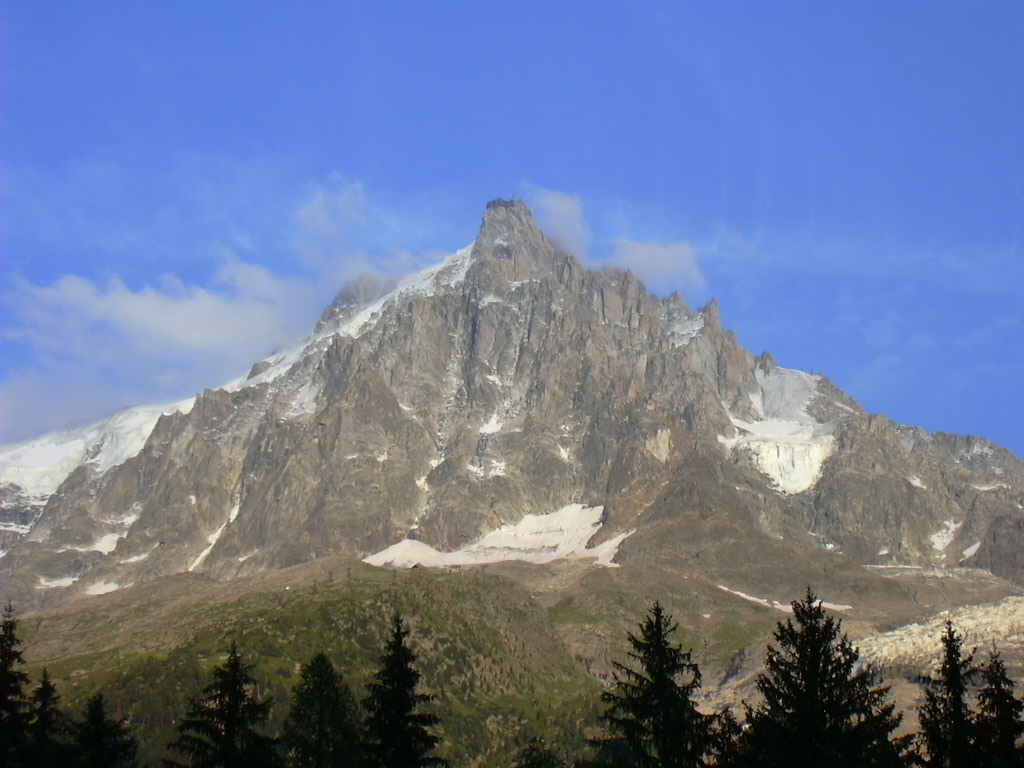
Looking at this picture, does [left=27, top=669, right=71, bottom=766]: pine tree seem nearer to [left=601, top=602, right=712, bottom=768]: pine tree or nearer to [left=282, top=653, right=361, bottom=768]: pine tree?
[left=282, top=653, right=361, bottom=768]: pine tree

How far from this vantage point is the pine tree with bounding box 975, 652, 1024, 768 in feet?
197

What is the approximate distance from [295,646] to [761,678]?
468ft

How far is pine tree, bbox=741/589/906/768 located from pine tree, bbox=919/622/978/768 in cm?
654

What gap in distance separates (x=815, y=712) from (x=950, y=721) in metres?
11.8

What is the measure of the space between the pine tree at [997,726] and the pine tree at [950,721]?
516 mm

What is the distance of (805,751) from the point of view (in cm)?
5269

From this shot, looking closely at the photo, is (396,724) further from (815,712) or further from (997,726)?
(997,726)

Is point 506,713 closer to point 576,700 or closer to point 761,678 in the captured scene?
point 576,700

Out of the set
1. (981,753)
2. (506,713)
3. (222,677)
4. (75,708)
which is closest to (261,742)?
(222,677)

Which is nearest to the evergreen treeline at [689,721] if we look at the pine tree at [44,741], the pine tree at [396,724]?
the pine tree at [396,724]

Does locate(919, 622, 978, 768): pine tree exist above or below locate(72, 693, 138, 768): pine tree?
above

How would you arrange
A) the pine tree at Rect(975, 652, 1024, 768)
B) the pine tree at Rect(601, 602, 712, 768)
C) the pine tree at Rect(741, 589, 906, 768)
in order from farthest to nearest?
the pine tree at Rect(975, 652, 1024, 768)
the pine tree at Rect(601, 602, 712, 768)
the pine tree at Rect(741, 589, 906, 768)

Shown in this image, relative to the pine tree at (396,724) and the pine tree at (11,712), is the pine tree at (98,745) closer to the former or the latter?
the pine tree at (11,712)

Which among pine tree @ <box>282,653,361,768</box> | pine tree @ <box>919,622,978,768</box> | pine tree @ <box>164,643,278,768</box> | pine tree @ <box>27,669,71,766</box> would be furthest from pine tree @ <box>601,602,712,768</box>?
pine tree @ <box>27,669,71,766</box>
